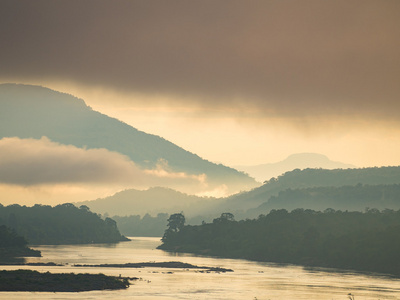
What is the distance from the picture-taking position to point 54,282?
Result: 157875mm

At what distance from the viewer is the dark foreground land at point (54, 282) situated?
153 meters

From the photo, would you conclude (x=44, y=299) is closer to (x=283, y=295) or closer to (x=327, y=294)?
(x=283, y=295)

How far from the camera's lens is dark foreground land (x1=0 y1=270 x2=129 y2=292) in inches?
6009

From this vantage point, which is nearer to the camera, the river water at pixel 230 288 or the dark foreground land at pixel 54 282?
the river water at pixel 230 288

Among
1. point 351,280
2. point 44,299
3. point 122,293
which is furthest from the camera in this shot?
point 351,280

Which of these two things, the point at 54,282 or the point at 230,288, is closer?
the point at 54,282

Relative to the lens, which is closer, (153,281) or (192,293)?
(192,293)

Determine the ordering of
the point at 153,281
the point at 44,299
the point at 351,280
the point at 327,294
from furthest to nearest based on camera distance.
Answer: the point at 351,280 → the point at 153,281 → the point at 327,294 → the point at 44,299

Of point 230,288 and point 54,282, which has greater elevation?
point 230,288

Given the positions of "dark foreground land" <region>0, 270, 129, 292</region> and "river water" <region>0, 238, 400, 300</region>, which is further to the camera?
"dark foreground land" <region>0, 270, 129, 292</region>

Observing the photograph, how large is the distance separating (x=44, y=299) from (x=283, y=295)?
46727 mm

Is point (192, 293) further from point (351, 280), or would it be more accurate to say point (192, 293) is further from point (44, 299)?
point (351, 280)

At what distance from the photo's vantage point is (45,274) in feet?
542

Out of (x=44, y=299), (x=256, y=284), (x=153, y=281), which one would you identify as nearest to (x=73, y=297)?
(x=44, y=299)
